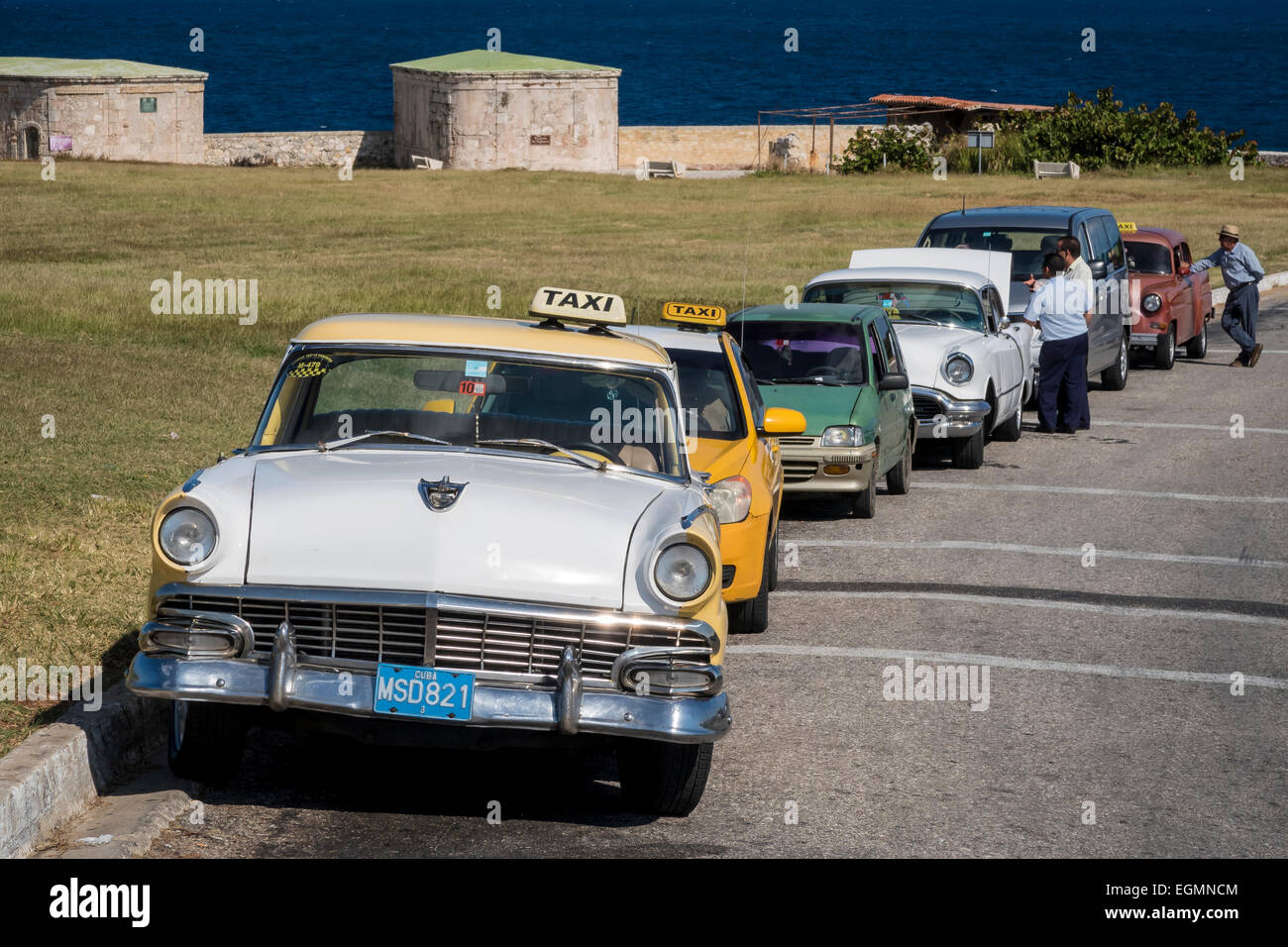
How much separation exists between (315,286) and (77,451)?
561 inches

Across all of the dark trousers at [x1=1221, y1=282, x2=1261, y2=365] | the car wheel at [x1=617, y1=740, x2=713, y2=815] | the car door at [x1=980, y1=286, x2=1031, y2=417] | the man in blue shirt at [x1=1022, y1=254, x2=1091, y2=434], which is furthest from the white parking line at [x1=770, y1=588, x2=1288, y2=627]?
the dark trousers at [x1=1221, y1=282, x2=1261, y2=365]

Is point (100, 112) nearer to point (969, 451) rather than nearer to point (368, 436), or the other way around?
point (969, 451)

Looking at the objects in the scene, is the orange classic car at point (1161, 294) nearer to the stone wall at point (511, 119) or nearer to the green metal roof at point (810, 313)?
the green metal roof at point (810, 313)

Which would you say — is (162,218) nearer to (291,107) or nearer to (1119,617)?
(1119,617)

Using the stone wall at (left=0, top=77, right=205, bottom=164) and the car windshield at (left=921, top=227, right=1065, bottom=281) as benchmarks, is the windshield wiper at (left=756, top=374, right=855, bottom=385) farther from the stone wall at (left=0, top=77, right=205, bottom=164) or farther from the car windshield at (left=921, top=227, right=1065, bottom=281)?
the stone wall at (left=0, top=77, right=205, bottom=164)

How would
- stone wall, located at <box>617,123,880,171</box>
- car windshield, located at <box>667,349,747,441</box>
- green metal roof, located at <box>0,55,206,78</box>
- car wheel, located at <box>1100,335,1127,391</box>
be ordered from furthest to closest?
stone wall, located at <box>617,123,880,171</box> → green metal roof, located at <box>0,55,206,78</box> → car wheel, located at <box>1100,335,1127,391</box> → car windshield, located at <box>667,349,747,441</box>

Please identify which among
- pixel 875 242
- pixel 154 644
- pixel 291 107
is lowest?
pixel 154 644

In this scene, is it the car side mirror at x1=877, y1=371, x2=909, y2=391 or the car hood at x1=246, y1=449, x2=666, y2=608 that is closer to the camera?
the car hood at x1=246, y1=449, x2=666, y2=608

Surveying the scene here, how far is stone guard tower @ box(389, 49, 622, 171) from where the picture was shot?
63656mm

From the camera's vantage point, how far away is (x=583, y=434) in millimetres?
7188

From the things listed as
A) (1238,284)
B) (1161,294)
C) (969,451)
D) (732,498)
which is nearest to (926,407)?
(969,451)

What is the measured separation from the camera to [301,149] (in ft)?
218

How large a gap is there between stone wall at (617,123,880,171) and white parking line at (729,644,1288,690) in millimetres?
63347

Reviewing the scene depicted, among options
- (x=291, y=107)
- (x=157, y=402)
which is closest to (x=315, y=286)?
(x=157, y=402)
